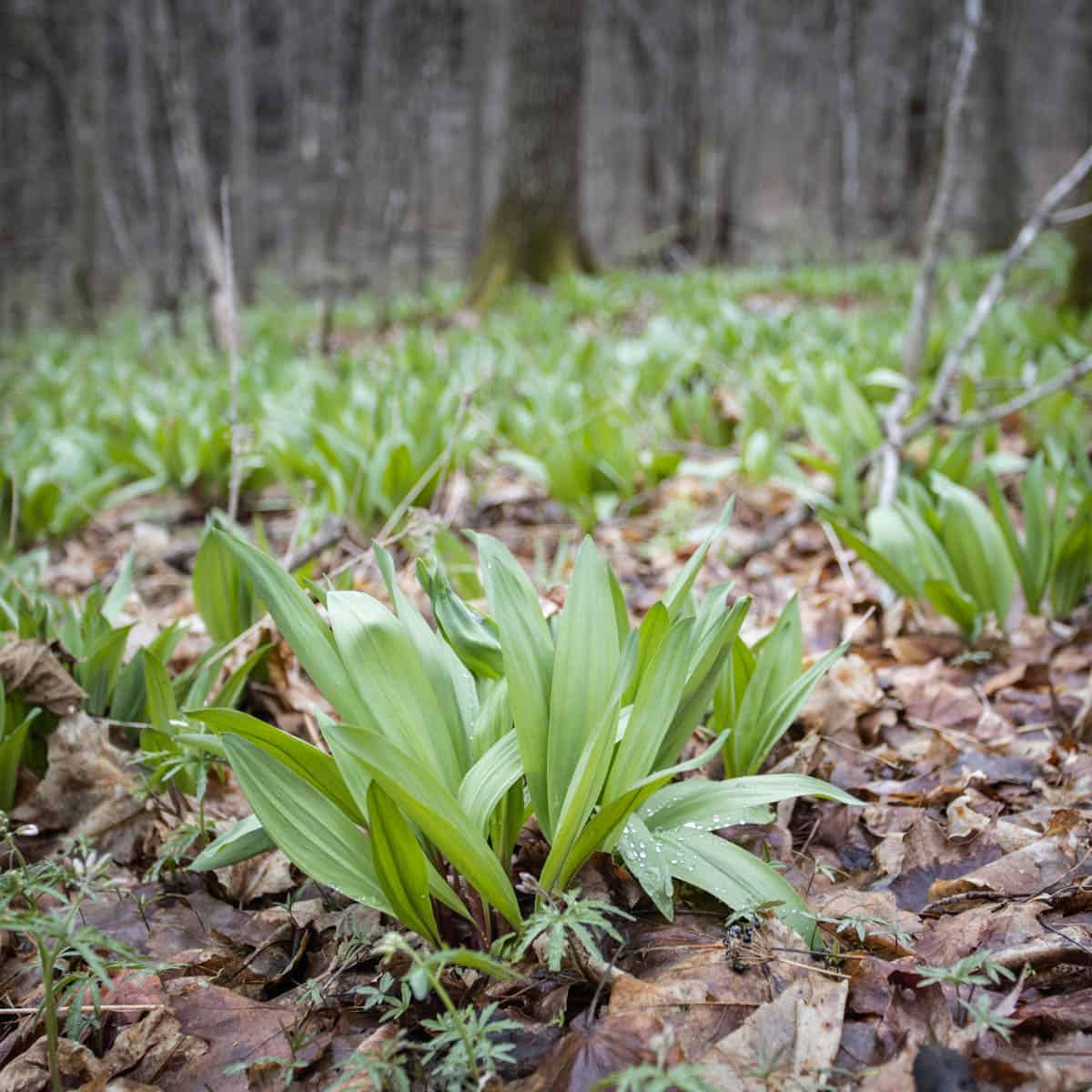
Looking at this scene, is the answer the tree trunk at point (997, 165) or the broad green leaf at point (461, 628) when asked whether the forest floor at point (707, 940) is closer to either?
the broad green leaf at point (461, 628)

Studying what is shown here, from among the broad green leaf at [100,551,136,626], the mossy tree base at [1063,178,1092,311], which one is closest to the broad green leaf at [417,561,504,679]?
the broad green leaf at [100,551,136,626]

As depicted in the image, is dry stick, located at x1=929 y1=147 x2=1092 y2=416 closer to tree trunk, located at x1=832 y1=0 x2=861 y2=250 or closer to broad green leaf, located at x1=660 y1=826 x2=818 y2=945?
broad green leaf, located at x1=660 y1=826 x2=818 y2=945

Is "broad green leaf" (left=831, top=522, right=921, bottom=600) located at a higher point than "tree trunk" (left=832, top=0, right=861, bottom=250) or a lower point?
lower

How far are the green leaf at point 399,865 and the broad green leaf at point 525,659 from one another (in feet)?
0.58

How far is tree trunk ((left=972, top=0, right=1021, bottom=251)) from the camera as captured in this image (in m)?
11.0

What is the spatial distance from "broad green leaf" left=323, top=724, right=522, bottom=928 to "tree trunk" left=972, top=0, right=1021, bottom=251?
40.7 ft

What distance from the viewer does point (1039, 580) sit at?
2.03 meters

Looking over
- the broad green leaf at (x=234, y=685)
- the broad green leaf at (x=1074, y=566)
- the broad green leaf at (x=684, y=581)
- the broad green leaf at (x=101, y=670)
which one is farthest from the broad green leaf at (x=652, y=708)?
the broad green leaf at (x=1074, y=566)

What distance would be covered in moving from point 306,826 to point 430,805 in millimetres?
230

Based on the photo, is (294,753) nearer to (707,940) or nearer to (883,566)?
(707,940)

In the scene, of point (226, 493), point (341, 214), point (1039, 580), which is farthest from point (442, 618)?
point (341, 214)

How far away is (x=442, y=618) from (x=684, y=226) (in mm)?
13582

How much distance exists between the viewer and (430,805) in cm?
94

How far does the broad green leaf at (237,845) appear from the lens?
44.9 inches
